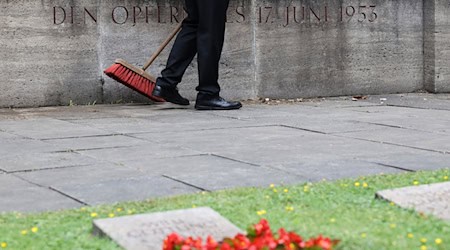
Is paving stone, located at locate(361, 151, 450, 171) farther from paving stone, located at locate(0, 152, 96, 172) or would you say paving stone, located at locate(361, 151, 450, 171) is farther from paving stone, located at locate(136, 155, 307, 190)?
paving stone, located at locate(0, 152, 96, 172)

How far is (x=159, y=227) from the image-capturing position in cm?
315

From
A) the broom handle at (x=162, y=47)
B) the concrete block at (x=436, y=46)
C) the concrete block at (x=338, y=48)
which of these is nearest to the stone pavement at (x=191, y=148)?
the broom handle at (x=162, y=47)

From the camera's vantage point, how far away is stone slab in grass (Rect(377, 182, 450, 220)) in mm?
3492

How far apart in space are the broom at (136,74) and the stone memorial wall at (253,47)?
14.6 inches

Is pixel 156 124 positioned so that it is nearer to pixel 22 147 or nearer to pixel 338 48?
pixel 22 147

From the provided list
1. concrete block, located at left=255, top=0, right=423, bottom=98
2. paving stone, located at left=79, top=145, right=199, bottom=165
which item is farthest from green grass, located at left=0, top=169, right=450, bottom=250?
concrete block, located at left=255, top=0, right=423, bottom=98

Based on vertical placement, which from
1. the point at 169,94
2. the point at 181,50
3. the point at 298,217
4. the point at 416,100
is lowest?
the point at 416,100

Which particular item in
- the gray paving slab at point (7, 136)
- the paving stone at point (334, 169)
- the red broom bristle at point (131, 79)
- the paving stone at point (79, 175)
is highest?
the red broom bristle at point (131, 79)

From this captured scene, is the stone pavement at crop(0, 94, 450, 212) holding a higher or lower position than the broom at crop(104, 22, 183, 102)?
lower

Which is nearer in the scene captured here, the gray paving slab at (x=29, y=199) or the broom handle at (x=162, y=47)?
the gray paving slab at (x=29, y=199)

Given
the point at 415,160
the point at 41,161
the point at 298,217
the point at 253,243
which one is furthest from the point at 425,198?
the point at 41,161

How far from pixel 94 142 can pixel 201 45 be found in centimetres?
215

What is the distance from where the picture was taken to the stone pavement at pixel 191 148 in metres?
4.20

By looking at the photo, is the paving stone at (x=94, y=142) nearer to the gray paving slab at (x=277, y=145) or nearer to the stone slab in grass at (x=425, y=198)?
the gray paving slab at (x=277, y=145)
